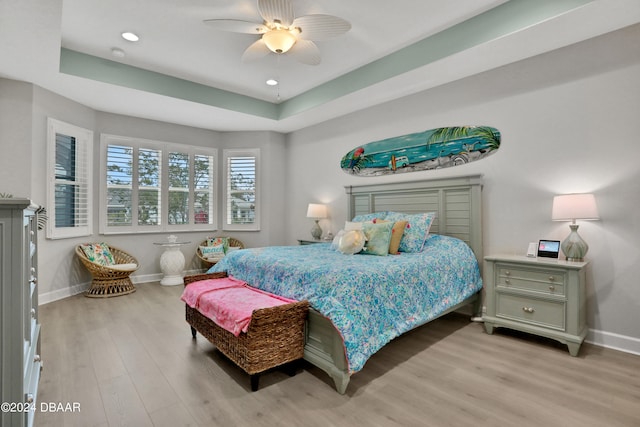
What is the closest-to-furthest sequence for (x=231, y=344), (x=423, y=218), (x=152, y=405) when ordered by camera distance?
1. (x=152, y=405)
2. (x=231, y=344)
3. (x=423, y=218)

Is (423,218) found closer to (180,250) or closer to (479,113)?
A: (479,113)

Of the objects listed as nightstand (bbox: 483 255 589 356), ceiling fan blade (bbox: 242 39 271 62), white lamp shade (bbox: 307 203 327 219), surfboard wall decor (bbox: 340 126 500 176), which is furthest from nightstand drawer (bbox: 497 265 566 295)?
ceiling fan blade (bbox: 242 39 271 62)

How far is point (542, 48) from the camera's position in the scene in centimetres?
294

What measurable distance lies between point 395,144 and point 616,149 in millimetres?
2225

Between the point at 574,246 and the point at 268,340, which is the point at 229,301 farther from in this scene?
the point at 574,246

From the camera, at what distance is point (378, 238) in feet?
10.3

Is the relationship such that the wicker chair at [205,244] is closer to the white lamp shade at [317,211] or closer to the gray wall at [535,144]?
the gray wall at [535,144]

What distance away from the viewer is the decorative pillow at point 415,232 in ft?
10.8

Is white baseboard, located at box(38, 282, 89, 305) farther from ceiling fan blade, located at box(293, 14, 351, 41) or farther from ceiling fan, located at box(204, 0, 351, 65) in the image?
ceiling fan blade, located at box(293, 14, 351, 41)

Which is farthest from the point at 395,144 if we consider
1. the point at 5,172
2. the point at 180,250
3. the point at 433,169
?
the point at 5,172

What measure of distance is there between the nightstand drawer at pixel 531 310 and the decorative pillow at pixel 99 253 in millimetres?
5060

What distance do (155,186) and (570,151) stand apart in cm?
566

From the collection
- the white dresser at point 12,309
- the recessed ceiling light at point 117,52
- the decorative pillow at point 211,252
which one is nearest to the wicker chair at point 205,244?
the decorative pillow at point 211,252

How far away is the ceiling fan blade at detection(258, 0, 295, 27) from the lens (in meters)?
2.25
